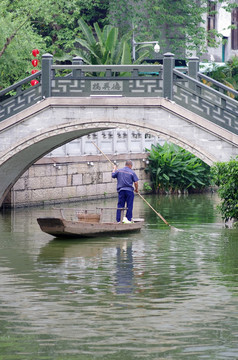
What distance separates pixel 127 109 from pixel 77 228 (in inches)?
142

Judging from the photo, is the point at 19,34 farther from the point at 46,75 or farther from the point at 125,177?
the point at 125,177

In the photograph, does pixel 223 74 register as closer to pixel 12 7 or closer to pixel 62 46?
pixel 62 46

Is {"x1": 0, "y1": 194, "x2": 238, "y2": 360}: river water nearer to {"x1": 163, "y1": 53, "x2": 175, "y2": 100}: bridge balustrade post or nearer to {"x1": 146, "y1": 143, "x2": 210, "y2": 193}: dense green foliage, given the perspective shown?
{"x1": 163, "y1": 53, "x2": 175, "y2": 100}: bridge balustrade post

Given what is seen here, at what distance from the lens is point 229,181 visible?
20469 mm

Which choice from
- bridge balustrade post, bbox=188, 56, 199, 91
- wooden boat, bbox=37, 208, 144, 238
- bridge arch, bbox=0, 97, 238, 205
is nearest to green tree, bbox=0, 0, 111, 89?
bridge arch, bbox=0, 97, 238, 205

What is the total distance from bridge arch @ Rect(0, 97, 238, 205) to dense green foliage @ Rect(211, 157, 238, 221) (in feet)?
1.20

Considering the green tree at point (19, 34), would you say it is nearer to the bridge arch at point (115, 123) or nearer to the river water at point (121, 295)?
the bridge arch at point (115, 123)

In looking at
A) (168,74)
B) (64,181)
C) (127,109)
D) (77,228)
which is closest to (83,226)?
(77,228)

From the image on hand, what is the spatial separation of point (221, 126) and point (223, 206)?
1.95 meters

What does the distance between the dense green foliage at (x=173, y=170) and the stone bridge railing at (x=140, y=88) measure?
1143cm

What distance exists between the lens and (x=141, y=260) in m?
16.9

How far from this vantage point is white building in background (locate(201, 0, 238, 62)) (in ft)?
137

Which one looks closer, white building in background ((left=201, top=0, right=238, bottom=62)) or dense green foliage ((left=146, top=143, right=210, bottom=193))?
dense green foliage ((left=146, top=143, right=210, bottom=193))

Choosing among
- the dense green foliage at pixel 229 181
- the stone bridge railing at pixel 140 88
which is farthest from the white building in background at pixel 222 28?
the dense green foliage at pixel 229 181
